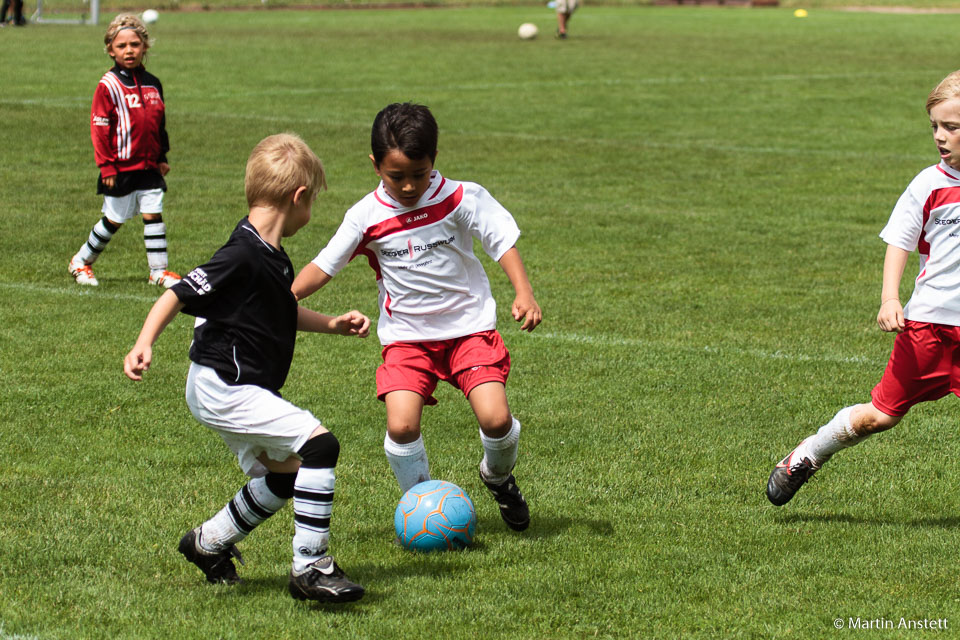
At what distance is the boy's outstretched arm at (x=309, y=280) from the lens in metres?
5.13

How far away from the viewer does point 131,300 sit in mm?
9883

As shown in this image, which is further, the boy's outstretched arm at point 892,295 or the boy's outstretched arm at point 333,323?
the boy's outstretched arm at point 892,295

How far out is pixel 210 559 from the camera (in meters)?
4.69

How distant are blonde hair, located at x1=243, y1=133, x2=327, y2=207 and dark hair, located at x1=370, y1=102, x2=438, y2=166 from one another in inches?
18.9

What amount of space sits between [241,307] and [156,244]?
6308mm

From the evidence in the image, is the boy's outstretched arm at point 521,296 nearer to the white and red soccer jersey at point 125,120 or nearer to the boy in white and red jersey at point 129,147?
the boy in white and red jersey at point 129,147

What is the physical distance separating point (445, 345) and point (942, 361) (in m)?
2.16

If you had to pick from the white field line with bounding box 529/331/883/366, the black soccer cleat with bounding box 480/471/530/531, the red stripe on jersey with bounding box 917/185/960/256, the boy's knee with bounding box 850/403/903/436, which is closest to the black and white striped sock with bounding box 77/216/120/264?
the white field line with bounding box 529/331/883/366

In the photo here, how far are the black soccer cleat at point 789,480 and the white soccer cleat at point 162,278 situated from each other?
6187mm

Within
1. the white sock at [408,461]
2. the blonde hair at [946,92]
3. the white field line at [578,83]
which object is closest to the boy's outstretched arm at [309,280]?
the white sock at [408,461]

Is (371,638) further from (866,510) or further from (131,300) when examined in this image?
(131,300)

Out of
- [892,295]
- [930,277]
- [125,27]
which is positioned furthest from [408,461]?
[125,27]

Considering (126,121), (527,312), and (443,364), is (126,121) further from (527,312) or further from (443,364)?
(527,312)

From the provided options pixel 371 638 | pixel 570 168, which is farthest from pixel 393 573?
pixel 570 168
